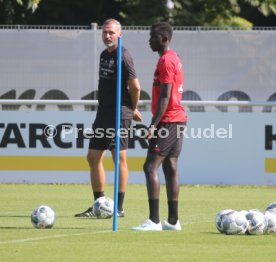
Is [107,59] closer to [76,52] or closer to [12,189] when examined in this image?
[12,189]

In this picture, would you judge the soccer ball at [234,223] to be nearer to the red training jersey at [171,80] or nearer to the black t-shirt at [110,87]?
the red training jersey at [171,80]

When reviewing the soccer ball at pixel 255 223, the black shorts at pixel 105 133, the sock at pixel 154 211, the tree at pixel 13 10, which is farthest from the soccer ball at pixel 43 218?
the tree at pixel 13 10

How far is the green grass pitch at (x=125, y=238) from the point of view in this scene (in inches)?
366

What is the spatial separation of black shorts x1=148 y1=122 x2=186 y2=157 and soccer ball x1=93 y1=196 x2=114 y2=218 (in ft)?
5.28

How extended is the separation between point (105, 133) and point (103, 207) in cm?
100

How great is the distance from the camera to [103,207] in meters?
13.0

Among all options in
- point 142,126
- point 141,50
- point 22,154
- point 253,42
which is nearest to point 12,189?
point 22,154

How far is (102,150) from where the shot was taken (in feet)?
44.8

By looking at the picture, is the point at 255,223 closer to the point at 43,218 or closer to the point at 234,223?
the point at 234,223

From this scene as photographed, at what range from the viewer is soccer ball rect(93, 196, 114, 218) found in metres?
12.9

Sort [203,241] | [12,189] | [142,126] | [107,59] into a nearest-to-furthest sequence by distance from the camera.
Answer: [203,241]
[107,59]
[12,189]
[142,126]

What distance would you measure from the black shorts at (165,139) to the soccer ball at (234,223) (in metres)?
0.99

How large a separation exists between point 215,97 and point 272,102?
1.14 metres

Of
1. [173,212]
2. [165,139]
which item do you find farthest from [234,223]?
[165,139]
